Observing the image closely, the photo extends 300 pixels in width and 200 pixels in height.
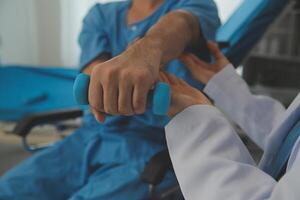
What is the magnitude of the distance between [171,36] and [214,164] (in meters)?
0.36

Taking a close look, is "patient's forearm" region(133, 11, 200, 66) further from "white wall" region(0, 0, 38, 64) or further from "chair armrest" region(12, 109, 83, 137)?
"white wall" region(0, 0, 38, 64)

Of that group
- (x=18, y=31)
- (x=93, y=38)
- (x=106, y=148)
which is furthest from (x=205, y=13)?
(x=18, y=31)

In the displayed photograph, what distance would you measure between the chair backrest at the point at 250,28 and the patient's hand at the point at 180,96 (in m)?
0.70

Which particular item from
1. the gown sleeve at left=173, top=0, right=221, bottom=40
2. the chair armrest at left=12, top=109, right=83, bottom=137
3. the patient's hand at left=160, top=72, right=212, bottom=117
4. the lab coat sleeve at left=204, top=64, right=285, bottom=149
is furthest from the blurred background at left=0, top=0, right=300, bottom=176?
the patient's hand at left=160, top=72, right=212, bottom=117

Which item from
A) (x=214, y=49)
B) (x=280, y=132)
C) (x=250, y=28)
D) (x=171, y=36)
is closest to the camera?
(x=280, y=132)

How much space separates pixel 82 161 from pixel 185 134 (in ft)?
1.97

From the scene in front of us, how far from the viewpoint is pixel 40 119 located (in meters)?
1.25

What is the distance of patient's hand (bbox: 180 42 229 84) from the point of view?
976 millimetres

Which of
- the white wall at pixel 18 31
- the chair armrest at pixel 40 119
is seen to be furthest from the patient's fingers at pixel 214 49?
the white wall at pixel 18 31

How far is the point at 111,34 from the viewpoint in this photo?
3.94ft

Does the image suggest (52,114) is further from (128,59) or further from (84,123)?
(128,59)

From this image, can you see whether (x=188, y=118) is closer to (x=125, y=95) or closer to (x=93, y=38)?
(x=125, y=95)

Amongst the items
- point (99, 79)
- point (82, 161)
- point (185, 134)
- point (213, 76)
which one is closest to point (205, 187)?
point (185, 134)

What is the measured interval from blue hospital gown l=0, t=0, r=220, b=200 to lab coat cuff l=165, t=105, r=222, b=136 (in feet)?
1.22
